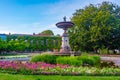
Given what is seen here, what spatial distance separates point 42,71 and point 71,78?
1.91 metres

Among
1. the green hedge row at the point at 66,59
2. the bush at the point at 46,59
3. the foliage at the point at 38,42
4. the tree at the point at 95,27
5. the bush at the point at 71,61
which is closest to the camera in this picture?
the bush at the point at 71,61

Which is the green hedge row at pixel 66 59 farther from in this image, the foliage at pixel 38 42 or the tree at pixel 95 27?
the foliage at pixel 38 42

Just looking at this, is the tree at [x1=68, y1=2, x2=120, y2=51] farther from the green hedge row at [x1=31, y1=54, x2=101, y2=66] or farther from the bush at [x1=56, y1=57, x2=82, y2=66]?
the bush at [x1=56, y1=57, x2=82, y2=66]

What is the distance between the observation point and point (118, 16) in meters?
50.7

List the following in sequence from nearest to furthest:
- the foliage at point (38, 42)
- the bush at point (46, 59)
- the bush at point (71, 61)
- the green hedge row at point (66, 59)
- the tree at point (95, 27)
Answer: the bush at point (71, 61)
the green hedge row at point (66, 59)
the bush at point (46, 59)
the tree at point (95, 27)
the foliage at point (38, 42)

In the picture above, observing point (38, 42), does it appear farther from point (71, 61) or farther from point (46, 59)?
point (71, 61)

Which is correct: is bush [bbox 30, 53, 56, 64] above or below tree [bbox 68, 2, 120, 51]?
below

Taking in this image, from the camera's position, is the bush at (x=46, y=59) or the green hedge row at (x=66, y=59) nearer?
the green hedge row at (x=66, y=59)

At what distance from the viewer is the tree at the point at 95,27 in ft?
147

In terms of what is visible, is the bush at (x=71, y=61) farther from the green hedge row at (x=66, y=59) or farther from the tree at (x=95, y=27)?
the tree at (x=95, y=27)

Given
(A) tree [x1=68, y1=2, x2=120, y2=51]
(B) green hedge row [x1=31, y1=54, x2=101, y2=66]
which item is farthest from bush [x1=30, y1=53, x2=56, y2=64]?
(A) tree [x1=68, y1=2, x2=120, y2=51]

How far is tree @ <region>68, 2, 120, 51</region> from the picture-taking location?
44656mm

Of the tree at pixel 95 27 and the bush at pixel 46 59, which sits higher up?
the tree at pixel 95 27

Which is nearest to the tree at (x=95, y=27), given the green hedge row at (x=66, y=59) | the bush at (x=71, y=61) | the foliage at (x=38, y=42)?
the foliage at (x=38, y=42)
